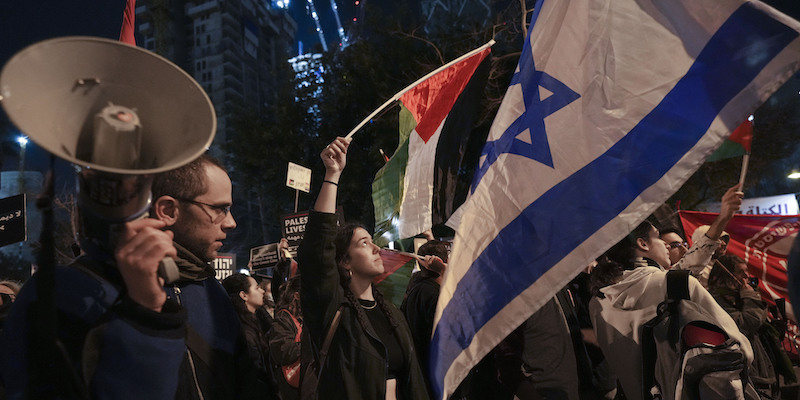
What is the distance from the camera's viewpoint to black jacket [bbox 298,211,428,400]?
254 centimetres

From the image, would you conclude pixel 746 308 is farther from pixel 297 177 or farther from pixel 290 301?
pixel 297 177

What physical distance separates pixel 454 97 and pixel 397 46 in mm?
13964

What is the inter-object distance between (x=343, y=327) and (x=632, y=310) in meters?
1.87

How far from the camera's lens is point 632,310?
11.1 feet

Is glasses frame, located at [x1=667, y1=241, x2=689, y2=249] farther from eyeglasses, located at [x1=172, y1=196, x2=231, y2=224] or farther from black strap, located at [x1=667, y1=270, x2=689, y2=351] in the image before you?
eyeglasses, located at [x1=172, y1=196, x2=231, y2=224]

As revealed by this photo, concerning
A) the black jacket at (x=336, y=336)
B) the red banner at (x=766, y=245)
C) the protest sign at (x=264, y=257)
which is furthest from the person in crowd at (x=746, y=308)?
the protest sign at (x=264, y=257)

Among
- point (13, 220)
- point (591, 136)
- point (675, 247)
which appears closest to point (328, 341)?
point (591, 136)

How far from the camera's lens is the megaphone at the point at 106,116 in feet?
3.92

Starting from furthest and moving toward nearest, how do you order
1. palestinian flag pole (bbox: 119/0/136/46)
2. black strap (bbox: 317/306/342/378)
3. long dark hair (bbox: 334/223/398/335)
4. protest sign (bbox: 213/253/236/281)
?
protest sign (bbox: 213/253/236/281) → palestinian flag pole (bbox: 119/0/136/46) → long dark hair (bbox: 334/223/398/335) → black strap (bbox: 317/306/342/378)

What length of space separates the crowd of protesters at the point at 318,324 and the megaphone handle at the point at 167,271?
1cm

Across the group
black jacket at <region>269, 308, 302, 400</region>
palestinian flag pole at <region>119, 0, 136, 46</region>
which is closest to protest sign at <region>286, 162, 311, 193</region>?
black jacket at <region>269, 308, 302, 400</region>

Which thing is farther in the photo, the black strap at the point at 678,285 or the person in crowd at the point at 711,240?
the person in crowd at the point at 711,240

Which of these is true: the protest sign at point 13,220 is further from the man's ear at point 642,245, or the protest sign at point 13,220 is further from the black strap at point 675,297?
the black strap at point 675,297

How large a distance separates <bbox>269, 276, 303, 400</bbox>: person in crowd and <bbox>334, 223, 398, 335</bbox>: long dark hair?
1.41m
